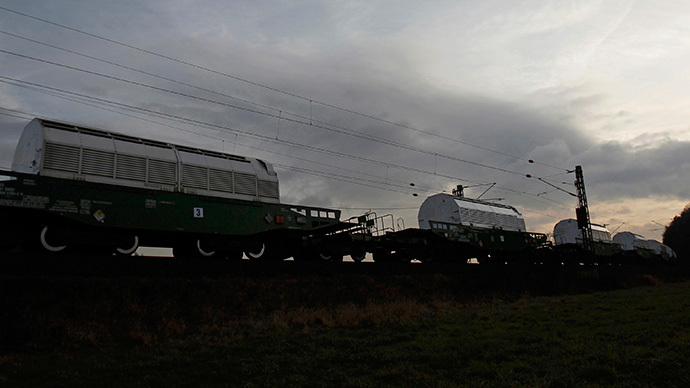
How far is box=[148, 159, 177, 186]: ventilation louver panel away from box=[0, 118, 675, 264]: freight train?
4 cm

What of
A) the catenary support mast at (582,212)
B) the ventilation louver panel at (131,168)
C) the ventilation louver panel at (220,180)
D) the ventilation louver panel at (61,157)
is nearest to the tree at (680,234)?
the catenary support mast at (582,212)

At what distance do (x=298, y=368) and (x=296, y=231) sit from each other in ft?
35.0

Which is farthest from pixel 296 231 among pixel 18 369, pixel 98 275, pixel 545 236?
pixel 545 236

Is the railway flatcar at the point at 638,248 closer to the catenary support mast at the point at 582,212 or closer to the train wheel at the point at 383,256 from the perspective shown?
the catenary support mast at the point at 582,212

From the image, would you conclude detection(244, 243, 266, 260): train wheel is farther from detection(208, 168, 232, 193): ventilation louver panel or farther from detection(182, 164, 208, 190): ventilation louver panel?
detection(182, 164, 208, 190): ventilation louver panel

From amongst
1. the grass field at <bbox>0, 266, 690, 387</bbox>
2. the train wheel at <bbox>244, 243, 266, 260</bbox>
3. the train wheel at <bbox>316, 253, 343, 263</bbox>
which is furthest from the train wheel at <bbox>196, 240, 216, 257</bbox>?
the train wheel at <bbox>316, 253, 343, 263</bbox>

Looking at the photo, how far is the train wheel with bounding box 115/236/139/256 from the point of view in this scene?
16.1 metres

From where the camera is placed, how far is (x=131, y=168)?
1656 centimetres

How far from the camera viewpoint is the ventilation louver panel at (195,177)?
58.6 feet

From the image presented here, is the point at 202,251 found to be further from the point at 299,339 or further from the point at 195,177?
the point at 299,339

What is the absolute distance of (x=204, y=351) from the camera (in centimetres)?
1135

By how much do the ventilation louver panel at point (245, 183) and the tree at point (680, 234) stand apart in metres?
109

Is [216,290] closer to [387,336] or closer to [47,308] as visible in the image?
[47,308]

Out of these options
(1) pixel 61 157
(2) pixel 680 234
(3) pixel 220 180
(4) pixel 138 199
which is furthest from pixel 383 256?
(2) pixel 680 234
